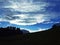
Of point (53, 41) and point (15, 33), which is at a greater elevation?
point (15, 33)

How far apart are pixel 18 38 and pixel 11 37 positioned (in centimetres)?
88

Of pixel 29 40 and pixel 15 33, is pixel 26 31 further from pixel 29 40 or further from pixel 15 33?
pixel 29 40

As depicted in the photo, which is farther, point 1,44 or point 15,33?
point 1,44

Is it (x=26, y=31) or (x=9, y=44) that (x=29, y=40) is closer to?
(x=9, y=44)

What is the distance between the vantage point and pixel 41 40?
663 inches

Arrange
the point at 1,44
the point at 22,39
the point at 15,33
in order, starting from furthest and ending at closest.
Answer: the point at 1,44
the point at 22,39
the point at 15,33

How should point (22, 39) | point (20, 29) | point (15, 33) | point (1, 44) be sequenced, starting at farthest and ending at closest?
point (1, 44) → point (22, 39) → point (15, 33) → point (20, 29)

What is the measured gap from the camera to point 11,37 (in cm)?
1507

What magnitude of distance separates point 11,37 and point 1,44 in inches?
99.5

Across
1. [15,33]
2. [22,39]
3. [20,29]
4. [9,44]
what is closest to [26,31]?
[20,29]

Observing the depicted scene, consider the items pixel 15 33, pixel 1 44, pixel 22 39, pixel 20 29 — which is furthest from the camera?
pixel 1 44

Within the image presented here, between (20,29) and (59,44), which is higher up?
(20,29)

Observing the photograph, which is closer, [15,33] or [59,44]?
[15,33]

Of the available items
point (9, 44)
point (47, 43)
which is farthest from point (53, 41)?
point (9, 44)
